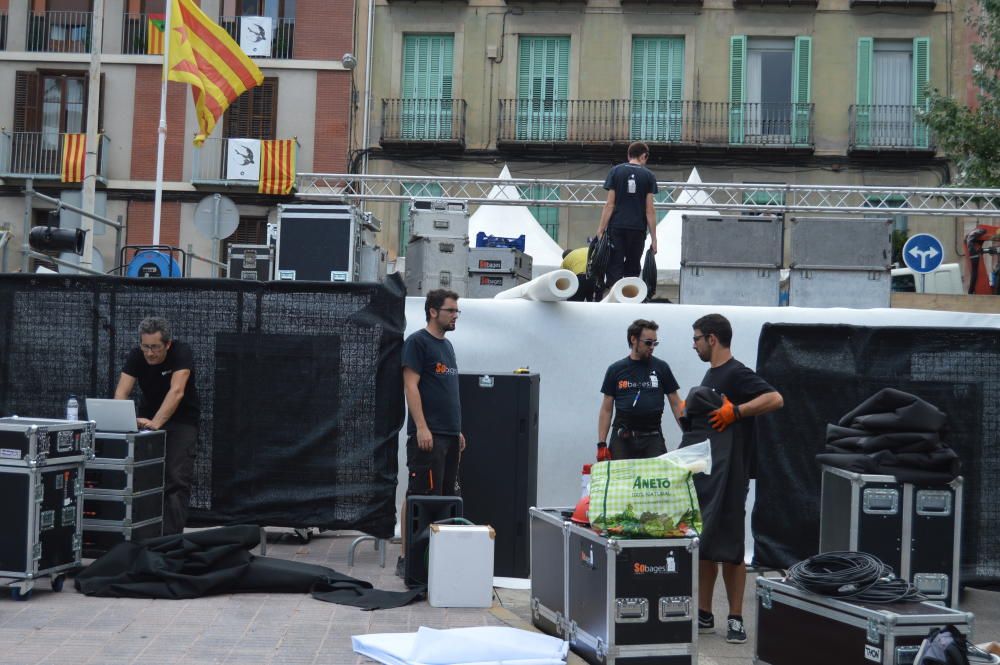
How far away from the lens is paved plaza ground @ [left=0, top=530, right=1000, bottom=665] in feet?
18.7

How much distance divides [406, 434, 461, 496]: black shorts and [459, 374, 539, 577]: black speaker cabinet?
25 cm

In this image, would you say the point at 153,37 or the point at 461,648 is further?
the point at 153,37

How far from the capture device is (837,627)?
5.20m

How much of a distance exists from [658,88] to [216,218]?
52.8ft

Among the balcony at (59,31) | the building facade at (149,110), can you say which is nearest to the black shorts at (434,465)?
the building facade at (149,110)

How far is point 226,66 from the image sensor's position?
17484mm

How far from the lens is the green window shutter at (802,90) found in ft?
90.5

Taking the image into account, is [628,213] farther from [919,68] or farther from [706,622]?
[919,68]

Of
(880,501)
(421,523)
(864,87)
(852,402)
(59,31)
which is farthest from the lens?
(59,31)

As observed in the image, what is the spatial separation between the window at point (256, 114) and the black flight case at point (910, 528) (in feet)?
80.8

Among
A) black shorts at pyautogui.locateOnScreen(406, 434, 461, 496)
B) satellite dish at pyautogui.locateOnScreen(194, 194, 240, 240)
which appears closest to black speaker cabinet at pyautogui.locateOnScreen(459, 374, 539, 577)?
black shorts at pyautogui.locateOnScreen(406, 434, 461, 496)

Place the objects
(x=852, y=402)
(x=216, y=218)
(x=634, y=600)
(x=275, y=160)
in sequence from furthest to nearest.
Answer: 1. (x=275, y=160)
2. (x=216, y=218)
3. (x=852, y=402)
4. (x=634, y=600)

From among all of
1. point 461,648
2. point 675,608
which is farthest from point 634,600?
point 461,648

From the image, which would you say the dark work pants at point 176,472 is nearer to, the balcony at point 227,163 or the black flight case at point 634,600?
the black flight case at point 634,600
